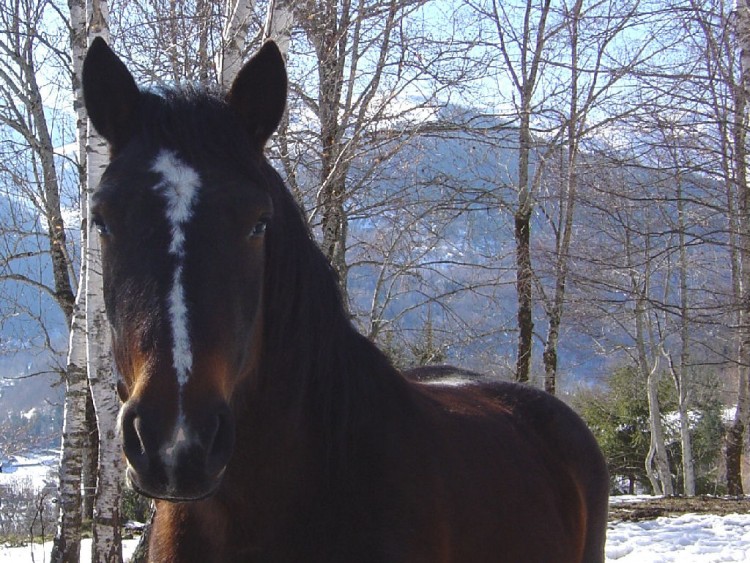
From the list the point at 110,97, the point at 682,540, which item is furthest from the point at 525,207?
the point at 110,97

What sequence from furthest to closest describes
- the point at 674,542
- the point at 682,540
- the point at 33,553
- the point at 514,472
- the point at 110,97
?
the point at 682,540
the point at 674,542
the point at 33,553
the point at 514,472
the point at 110,97

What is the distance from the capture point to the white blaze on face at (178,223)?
168 cm

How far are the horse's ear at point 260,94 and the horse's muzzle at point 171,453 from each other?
3.33 ft

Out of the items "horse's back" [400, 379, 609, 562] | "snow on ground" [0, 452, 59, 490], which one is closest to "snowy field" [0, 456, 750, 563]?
"snow on ground" [0, 452, 59, 490]

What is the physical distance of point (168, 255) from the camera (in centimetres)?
182

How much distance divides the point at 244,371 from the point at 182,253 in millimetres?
406

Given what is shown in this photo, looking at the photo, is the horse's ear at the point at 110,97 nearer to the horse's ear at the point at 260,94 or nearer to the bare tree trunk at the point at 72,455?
the horse's ear at the point at 260,94

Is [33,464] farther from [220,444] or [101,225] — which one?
[220,444]

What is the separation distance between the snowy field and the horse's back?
12.5 feet

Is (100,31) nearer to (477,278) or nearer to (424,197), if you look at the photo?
(424,197)

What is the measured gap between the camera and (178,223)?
73.2 inches

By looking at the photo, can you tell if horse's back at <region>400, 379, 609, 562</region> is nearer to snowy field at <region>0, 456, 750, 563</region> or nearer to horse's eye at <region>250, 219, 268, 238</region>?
horse's eye at <region>250, 219, 268, 238</region>

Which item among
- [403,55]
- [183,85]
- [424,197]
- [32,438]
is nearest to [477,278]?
[424,197]

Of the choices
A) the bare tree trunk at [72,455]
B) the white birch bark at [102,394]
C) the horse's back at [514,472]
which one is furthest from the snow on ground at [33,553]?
the horse's back at [514,472]
